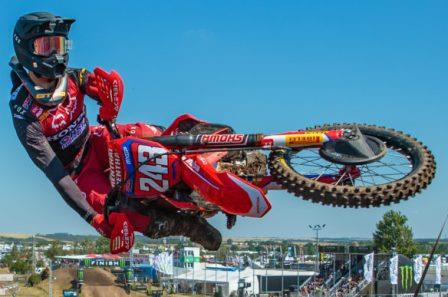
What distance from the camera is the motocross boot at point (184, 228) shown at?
1162 cm

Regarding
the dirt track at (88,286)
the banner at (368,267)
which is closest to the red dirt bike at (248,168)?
the banner at (368,267)

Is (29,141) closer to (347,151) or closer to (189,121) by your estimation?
(189,121)

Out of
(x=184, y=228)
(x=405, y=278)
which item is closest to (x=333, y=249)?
(x=405, y=278)

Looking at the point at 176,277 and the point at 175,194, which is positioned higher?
the point at 175,194

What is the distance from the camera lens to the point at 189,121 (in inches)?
452

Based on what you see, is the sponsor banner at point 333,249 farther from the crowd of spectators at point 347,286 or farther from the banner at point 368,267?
the banner at point 368,267

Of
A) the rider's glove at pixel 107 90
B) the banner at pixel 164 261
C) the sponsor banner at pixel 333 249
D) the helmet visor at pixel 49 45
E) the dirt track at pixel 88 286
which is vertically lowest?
the dirt track at pixel 88 286

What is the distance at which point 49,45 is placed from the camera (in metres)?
10.7

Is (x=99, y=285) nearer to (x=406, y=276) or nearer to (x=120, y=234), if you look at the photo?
(x=406, y=276)

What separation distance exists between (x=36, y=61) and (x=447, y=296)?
114ft

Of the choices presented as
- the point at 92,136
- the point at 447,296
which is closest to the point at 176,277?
the point at 447,296

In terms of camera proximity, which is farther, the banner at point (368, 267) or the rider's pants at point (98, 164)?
the banner at point (368, 267)

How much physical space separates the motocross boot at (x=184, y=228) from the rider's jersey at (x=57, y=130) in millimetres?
1053

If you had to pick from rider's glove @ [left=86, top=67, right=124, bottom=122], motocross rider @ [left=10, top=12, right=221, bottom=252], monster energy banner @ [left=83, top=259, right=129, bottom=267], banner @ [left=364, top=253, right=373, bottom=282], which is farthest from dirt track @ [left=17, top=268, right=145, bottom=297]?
rider's glove @ [left=86, top=67, right=124, bottom=122]
